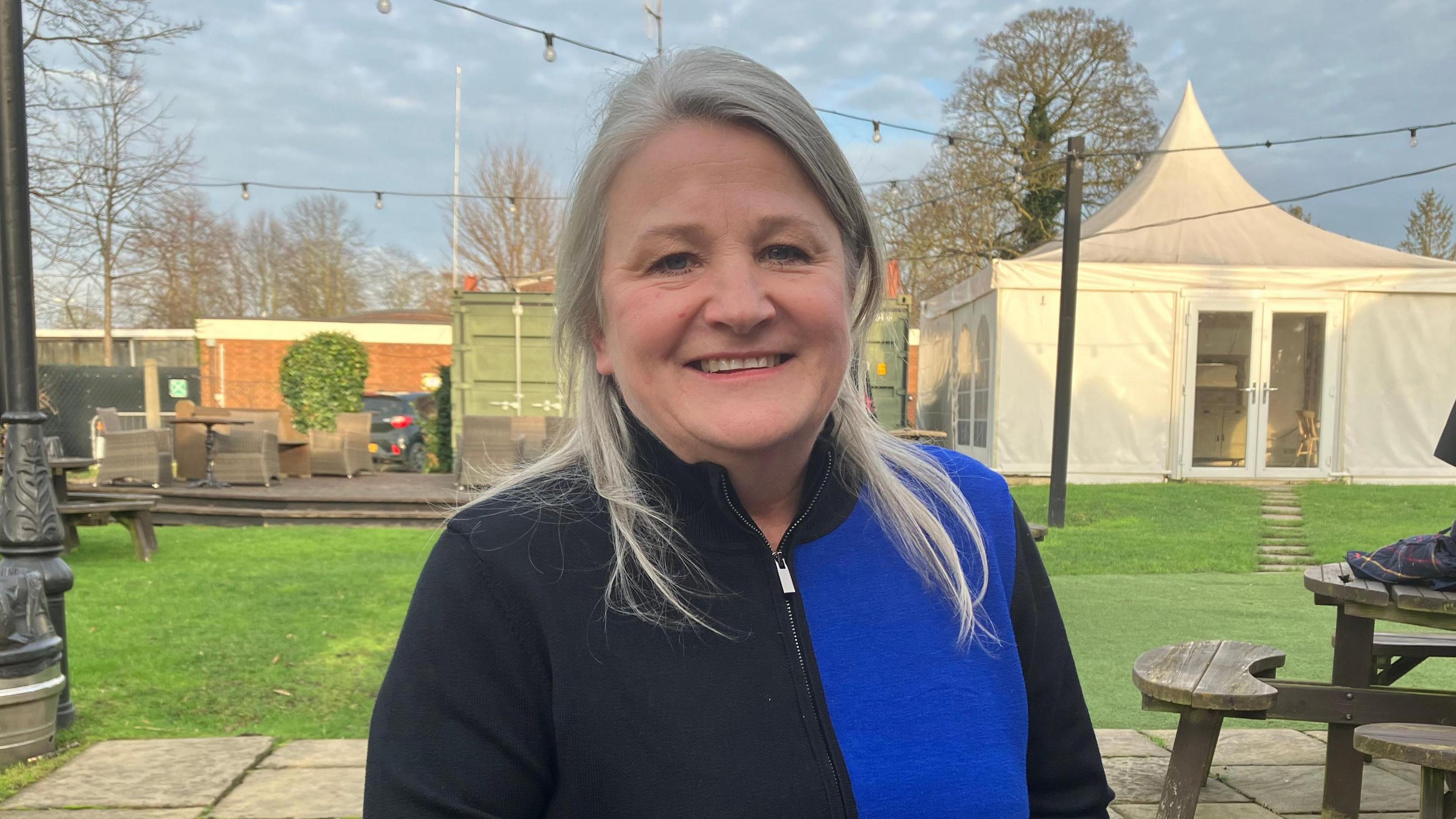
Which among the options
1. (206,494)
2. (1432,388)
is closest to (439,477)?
(206,494)

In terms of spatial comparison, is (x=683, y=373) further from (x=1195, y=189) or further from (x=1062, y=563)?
(x=1195, y=189)

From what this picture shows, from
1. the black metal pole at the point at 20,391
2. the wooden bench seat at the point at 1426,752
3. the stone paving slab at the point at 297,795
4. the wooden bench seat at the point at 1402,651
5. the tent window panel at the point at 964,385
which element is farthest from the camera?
the tent window panel at the point at 964,385

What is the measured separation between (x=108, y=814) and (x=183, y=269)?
61.4 ft

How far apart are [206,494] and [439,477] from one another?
4.07 meters

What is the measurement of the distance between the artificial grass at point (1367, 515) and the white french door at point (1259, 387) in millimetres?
726

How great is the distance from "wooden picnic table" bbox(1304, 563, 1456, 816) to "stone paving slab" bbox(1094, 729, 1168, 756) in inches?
27.2

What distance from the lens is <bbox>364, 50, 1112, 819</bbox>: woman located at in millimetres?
1098

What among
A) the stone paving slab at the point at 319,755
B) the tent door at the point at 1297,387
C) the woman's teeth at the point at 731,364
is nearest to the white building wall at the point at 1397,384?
the tent door at the point at 1297,387

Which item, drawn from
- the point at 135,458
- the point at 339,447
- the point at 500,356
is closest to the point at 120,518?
the point at 135,458

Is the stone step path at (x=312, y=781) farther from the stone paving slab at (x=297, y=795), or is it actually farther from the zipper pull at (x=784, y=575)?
the zipper pull at (x=784, y=575)

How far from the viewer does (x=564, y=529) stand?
122cm

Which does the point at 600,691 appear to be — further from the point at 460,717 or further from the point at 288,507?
the point at 288,507

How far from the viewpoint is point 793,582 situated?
1.27 metres

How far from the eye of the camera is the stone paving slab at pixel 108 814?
3150 mm
